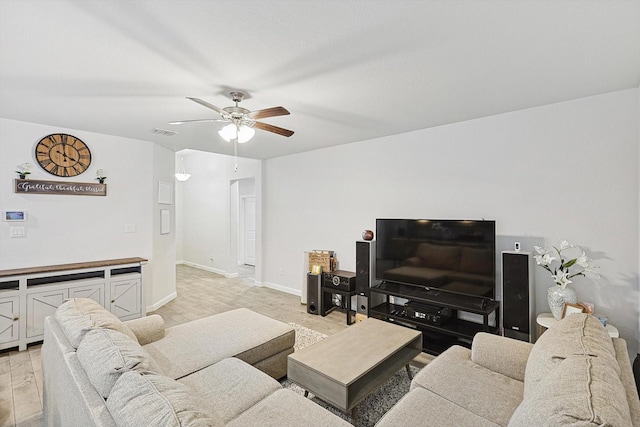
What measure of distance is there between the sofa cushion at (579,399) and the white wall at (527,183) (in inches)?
78.0

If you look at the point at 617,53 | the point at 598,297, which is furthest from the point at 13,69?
the point at 598,297

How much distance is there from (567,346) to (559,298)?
1.47 m

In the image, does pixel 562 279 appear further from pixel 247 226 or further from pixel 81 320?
pixel 247 226

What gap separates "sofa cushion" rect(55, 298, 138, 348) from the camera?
1.69m

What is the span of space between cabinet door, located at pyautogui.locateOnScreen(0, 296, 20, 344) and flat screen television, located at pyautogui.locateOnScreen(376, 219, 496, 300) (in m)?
4.07

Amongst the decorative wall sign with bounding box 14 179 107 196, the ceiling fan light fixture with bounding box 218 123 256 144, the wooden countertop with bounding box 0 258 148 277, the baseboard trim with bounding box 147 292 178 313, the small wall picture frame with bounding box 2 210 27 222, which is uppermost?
the ceiling fan light fixture with bounding box 218 123 256 144

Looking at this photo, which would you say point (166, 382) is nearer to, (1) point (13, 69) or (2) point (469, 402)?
(2) point (469, 402)

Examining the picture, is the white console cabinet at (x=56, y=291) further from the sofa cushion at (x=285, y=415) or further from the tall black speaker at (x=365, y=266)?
the sofa cushion at (x=285, y=415)

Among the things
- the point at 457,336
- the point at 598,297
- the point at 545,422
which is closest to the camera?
the point at 545,422

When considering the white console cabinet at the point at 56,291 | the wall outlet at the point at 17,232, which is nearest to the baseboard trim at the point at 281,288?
the white console cabinet at the point at 56,291

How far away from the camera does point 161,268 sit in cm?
488

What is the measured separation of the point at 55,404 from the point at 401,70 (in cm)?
309

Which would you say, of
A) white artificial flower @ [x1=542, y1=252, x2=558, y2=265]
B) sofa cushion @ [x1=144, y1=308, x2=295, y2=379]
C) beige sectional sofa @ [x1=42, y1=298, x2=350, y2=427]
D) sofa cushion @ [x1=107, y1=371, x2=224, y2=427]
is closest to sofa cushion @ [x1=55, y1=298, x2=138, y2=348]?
beige sectional sofa @ [x1=42, y1=298, x2=350, y2=427]

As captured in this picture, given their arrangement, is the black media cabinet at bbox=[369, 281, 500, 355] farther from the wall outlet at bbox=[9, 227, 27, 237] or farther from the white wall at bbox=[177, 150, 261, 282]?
the wall outlet at bbox=[9, 227, 27, 237]
